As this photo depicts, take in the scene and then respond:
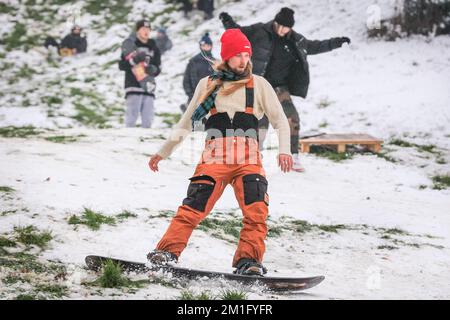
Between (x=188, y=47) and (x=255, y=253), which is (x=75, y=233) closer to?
(x=255, y=253)

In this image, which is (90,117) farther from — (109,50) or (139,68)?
(109,50)

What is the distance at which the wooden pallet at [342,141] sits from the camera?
9.45 metres

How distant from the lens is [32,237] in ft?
13.7

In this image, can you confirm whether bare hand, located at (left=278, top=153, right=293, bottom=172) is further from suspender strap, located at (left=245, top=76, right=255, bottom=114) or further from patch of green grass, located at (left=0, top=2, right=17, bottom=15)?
patch of green grass, located at (left=0, top=2, right=17, bottom=15)

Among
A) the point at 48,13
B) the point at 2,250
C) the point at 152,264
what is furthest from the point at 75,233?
the point at 48,13


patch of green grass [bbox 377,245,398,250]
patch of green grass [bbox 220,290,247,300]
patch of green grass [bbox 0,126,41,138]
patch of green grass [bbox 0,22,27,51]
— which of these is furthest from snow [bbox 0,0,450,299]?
patch of green grass [bbox 0,22,27,51]

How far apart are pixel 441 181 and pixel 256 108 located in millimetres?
4941

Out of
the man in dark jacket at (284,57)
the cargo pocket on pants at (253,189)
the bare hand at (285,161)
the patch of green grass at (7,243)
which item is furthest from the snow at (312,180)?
the man in dark jacket at (284,57)

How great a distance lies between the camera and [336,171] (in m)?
8.34

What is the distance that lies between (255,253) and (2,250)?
182 cm

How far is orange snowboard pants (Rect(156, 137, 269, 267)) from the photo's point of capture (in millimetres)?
3736

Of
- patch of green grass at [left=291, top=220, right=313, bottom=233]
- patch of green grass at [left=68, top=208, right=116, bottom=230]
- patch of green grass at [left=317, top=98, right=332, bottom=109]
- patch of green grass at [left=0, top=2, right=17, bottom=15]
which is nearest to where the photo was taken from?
patch of green grass at [left=68, top=208, right=116, bottom=230]

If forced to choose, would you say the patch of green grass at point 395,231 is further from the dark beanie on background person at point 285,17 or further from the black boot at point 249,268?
the dark beanie on background person at point 285,17

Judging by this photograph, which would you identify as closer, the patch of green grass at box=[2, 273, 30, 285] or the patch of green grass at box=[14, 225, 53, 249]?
the patch of green grass at box=[2, 273, 30, 285]
